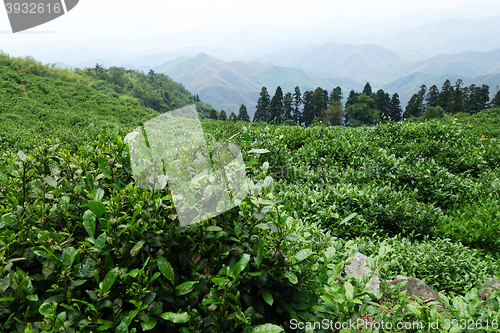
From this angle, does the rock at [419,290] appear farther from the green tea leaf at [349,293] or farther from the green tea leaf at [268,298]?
the green tea leaf at [268,298]

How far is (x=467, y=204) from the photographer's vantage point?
3.65m

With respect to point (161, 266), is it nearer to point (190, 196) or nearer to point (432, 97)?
point (190, 196)

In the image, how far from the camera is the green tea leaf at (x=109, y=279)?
1.16m

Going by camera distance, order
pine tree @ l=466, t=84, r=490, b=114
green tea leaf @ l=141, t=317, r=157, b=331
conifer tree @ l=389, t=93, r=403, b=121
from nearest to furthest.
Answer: green tea leaf @ l=141, t=317, r=157, b=331, pine tree @ l=466, t=84, r=490, b=114, conifer tree @ l=389, t=93, r=403, b=121

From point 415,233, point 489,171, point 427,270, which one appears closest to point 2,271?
point 427,270

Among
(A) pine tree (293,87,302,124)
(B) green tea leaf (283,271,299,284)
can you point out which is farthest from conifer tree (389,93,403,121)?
(B) green tea leaf (283,271,299,284)

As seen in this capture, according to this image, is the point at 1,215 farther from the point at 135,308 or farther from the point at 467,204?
→ the point at 467,204

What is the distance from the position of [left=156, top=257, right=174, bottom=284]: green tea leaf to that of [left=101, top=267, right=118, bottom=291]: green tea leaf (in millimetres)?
177

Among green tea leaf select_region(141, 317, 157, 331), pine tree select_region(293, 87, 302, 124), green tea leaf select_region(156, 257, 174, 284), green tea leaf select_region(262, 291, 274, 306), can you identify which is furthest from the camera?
pine tree select_region(293, 87, 302, 124)

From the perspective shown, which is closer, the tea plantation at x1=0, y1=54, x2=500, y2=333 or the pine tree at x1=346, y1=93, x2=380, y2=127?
the tea plantation at x1=0, y1=54, x2=500, y2=333

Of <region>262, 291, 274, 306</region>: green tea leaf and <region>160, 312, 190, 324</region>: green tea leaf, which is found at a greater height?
<region>160, 312, 190, 324</region>: green tea leaf

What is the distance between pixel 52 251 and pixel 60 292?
19 cm

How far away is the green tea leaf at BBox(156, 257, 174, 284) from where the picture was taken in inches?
48.4

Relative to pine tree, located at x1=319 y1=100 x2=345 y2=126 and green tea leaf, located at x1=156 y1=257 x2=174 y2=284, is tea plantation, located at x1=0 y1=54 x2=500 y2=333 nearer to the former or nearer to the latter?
green tea leaf, located at x1=156 y1=257 x2=174 y2=284
